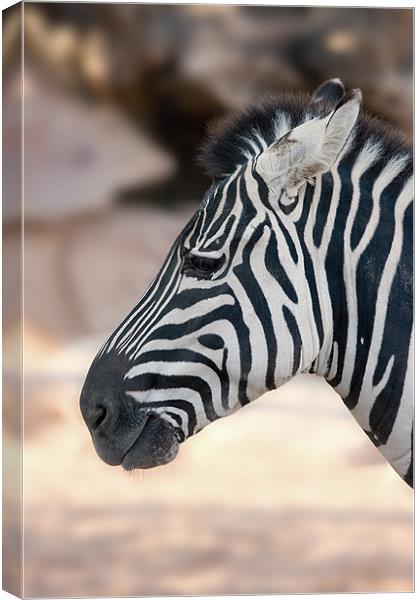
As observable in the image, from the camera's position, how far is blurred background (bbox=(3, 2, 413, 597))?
4508 mm

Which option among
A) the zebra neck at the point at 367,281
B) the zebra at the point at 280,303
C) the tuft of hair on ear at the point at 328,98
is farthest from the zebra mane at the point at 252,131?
the zebra neck at the point at 367,281

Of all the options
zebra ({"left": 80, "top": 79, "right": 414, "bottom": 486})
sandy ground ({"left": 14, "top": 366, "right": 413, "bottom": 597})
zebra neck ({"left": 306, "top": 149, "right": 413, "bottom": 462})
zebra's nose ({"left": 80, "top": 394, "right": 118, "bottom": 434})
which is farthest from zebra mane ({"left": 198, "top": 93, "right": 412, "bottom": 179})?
sandy ground ({"left": 14, "top": 366, "right": 413, "bottom": 597})

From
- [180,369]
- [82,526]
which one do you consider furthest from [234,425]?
[180,369]

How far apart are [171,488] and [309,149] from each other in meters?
1.98

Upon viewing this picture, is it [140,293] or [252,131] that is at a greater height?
[252,131]

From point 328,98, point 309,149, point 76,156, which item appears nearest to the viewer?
point 309,149

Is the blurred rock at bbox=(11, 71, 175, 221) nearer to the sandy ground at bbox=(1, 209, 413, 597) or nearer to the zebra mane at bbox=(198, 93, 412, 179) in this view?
the sandy ground at bbox=(1, 209, 413, 597)

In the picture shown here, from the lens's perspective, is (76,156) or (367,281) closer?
(367,281)

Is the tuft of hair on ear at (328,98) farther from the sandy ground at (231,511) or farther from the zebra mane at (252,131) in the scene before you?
the sandy ground at (231,511)

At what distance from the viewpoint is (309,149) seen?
3.16 metres

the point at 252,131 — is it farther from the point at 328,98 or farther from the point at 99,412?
the point at 99,412

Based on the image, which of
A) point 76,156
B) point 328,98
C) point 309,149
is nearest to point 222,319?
point 309,149

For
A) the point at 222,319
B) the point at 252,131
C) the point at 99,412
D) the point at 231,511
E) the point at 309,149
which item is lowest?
the point at 231,511

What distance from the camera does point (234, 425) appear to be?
15.4 ft
